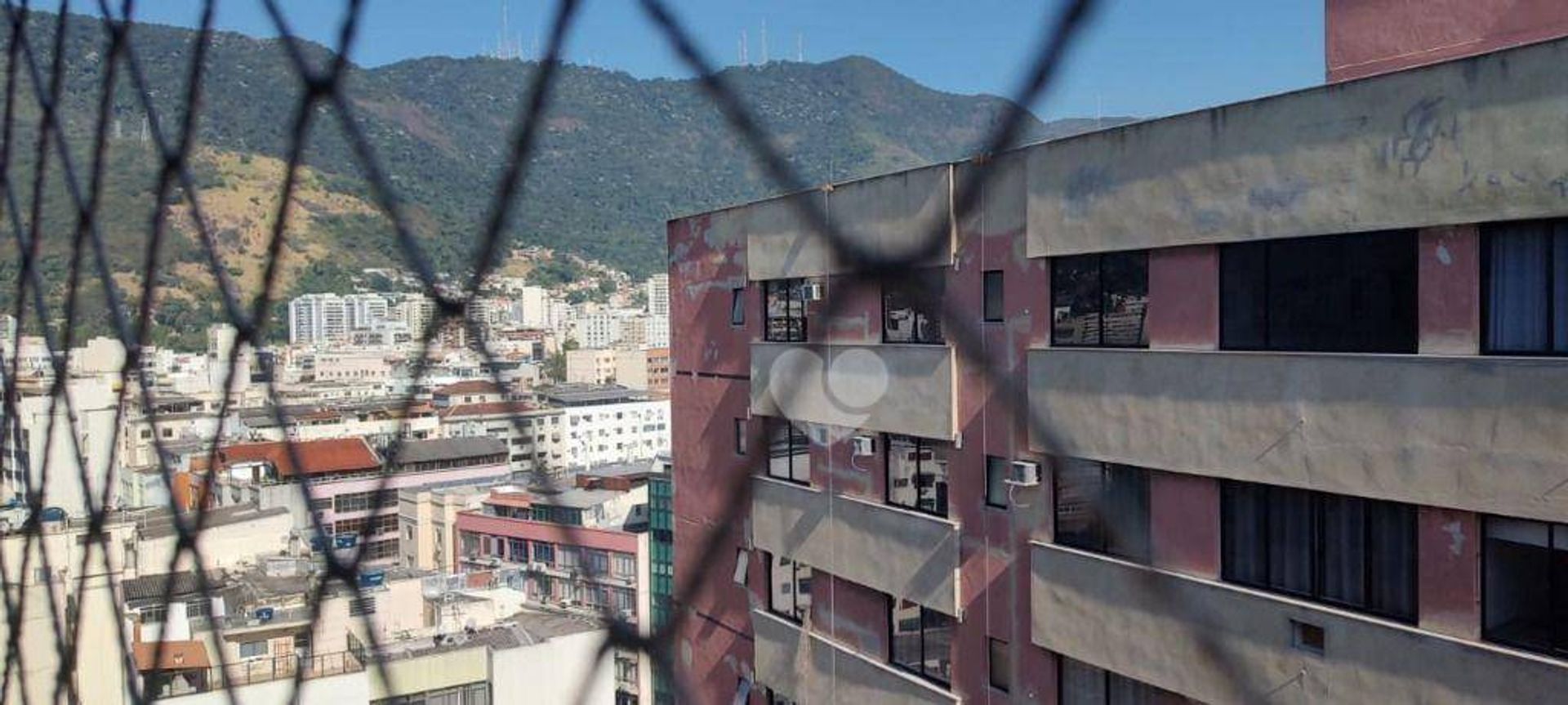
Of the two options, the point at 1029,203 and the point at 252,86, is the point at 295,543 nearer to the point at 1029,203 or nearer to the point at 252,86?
the point at 1029,203

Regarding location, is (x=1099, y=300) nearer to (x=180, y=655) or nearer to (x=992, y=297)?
(x=992, y=297)

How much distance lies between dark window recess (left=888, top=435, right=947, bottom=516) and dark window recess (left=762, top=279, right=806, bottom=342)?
0.29 m

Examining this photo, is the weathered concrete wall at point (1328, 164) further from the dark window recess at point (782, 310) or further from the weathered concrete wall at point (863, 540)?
the weathered concrete wall at point (863, 540)

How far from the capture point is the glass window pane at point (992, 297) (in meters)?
2.18

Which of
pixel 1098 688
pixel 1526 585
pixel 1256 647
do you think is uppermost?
pixel 1526 585

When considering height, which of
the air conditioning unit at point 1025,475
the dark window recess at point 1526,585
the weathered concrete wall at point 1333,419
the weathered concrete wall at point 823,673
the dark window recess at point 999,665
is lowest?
the weathered concrete wall at point 823,673

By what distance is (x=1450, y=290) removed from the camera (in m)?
1.62

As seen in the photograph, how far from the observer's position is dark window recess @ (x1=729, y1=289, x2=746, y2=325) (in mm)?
2754

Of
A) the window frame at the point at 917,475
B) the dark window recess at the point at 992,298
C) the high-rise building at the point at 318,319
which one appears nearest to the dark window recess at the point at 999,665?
the window frame at the point at 917,475

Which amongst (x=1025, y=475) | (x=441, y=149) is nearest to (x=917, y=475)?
(x=1025, y=475)

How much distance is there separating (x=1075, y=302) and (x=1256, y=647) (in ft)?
1.93

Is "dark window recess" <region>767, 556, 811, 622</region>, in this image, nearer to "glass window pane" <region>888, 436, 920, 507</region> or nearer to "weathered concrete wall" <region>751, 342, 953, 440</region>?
"glass window pane" <region>888, 436, 920, 507</region>

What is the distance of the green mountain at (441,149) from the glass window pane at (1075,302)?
345 millimetres

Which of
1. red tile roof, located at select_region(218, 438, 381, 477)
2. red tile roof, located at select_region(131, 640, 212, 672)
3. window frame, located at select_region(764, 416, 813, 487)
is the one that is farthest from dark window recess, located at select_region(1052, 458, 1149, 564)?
red tile roof, located at select_region(218, 438, 381, 477)
